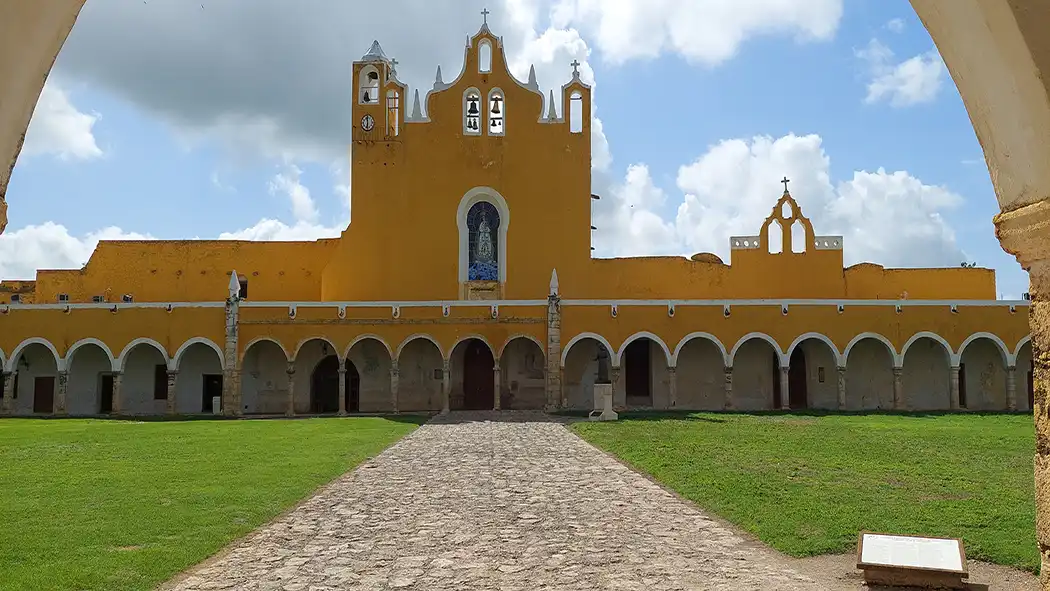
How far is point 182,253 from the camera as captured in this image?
30.7 metres

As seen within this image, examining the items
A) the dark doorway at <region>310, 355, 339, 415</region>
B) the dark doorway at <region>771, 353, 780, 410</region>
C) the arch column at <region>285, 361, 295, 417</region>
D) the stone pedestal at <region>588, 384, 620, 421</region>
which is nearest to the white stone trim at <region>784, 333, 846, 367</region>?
the dark doorway at <region>771, 353, 780, 410</region>

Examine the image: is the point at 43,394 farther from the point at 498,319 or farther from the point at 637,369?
the point at 637,369

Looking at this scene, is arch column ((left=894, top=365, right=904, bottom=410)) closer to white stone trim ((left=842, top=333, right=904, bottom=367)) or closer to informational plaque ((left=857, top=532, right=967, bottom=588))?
white stone trim ((left=842, top=333, right=904, bottom=367))

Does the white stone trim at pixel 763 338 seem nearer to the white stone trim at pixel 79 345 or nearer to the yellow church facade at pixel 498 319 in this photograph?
the yellow church facade at pixel 498 319

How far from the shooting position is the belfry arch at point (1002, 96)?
2875 mm

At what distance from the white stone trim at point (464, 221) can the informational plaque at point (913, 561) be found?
21889mm

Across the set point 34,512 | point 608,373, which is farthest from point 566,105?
point 34,512

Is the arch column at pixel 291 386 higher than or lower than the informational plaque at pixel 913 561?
higher

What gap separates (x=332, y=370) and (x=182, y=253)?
803 centimetres

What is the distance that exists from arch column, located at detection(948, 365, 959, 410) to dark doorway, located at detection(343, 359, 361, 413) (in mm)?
17822

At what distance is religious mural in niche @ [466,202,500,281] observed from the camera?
2788cm

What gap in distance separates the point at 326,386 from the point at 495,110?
1051cm

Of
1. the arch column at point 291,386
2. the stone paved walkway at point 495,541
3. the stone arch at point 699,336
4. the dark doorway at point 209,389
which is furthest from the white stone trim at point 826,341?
the dark doorway at point 209,389

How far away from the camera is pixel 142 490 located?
1028 cm
